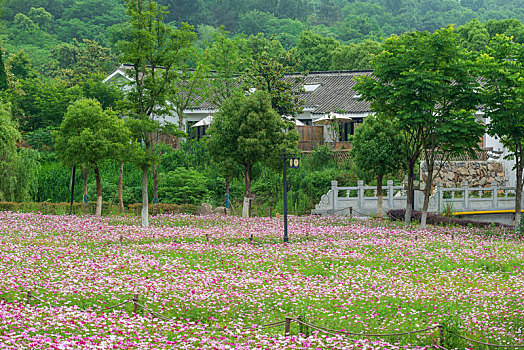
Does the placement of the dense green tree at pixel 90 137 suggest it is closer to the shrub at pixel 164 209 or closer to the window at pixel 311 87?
the shrub at pixel 164 209

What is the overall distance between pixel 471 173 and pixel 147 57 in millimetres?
21742

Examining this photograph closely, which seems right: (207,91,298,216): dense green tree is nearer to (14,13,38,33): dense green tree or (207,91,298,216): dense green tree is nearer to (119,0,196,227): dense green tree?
(119,0,196,227): dense green tree

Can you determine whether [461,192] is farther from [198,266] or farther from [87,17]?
[87,17]

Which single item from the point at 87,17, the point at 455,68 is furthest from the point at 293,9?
the point at 455,68

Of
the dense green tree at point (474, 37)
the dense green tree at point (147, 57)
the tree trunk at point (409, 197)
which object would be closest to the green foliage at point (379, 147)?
the tree trunk at point (409, 197)

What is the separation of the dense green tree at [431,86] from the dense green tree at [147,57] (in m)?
9.22

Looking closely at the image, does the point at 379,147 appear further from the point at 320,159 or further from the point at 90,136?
the point at 90,136

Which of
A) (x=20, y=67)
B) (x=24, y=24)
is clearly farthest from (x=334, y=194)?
(x=24, y=24)

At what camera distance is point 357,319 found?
1163 cm

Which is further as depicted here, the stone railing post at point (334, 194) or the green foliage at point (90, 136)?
the stone railing post at point (334, 194)

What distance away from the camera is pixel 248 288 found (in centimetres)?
1394

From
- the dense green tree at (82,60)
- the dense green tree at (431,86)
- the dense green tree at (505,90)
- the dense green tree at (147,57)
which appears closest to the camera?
the dense green tree at (505,90)

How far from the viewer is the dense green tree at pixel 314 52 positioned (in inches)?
2586

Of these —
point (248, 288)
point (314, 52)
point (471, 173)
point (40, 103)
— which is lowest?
point (248, 288)
